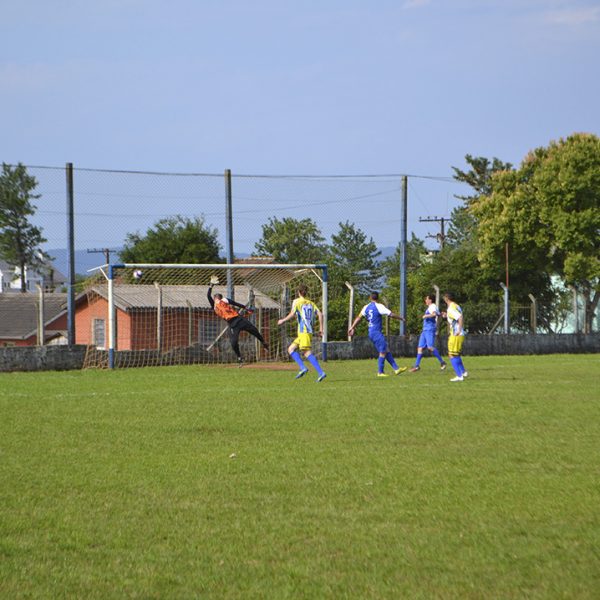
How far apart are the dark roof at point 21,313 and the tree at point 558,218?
31.6 m

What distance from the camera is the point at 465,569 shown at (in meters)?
5.95

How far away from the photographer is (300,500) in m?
7.93

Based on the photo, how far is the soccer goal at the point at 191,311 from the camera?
29.2m

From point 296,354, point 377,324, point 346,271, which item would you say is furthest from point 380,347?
point 346,271

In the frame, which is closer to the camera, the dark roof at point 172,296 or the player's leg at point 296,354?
the player's leg at point 296,354

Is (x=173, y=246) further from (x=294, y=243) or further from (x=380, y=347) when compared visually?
(x=380, y=347)

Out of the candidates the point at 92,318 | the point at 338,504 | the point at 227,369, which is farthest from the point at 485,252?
the point at 338,504

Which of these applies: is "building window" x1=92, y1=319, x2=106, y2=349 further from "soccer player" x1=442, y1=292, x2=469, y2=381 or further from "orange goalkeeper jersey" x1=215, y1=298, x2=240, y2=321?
"soccer player" x1=442, y1=292, x2=469, y2=381

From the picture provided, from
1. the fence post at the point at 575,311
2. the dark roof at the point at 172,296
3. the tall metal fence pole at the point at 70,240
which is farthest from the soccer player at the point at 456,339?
the fence post at the point at 575,311

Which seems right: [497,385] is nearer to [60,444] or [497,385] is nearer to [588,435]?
[588,435]

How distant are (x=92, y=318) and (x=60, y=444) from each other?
3872 cm

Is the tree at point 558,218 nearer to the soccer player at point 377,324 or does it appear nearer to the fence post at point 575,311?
the fence post at point 575,311

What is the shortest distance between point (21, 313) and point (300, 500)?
64.6 m

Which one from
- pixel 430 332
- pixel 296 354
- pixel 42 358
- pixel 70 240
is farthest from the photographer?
pixel 70 240
